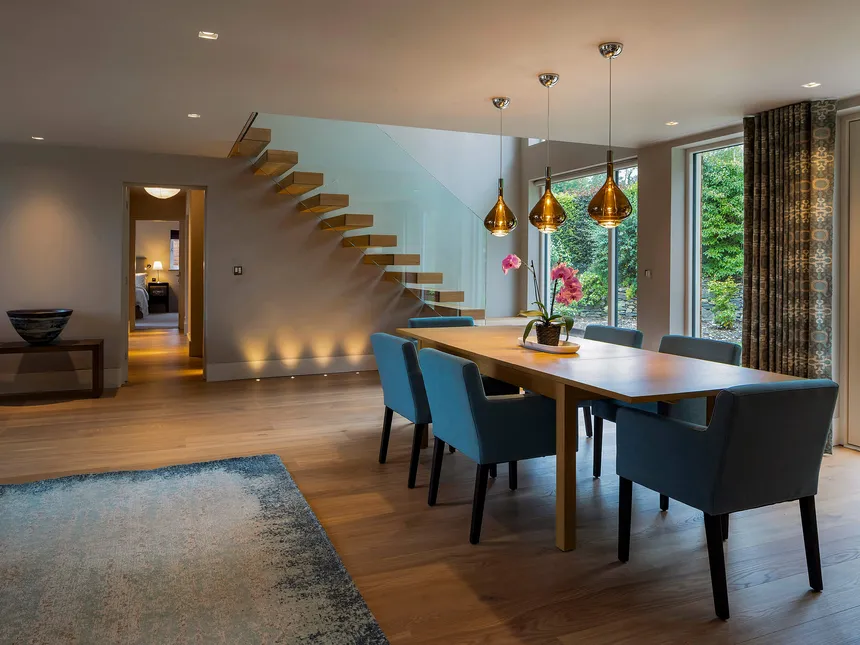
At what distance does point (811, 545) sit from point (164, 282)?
16.1 metres

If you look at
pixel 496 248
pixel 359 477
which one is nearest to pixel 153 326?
pixel 496 248

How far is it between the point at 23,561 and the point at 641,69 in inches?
155

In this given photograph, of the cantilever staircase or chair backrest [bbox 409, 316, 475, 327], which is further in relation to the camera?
the cantilever staircase

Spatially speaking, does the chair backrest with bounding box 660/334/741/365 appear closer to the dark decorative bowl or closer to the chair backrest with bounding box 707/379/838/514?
the chair backrest with bounding box 707/379/838/514

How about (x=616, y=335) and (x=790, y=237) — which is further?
(x=790, y=237)

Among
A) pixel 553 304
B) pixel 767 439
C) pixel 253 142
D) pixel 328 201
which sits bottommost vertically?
pixel 767 439

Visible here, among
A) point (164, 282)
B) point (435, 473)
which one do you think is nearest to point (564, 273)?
point (435, 473)

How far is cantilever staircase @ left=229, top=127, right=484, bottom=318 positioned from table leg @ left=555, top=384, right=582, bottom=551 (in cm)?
376

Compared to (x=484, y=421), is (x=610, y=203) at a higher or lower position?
higher

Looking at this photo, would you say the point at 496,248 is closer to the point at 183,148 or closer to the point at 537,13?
the point at 183,148

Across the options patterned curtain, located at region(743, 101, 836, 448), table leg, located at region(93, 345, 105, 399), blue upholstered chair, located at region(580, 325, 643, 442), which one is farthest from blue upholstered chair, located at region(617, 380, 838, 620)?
table leg, located at region(93, 345, 105, 399)

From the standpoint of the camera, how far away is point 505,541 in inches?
115

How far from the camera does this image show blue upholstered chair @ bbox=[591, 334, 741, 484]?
3.45 meters

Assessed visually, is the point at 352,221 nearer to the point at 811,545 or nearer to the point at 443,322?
the point at 443,322
